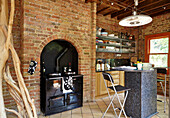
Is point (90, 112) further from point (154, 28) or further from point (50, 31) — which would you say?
point (154, 28)

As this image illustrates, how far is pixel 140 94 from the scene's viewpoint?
2.70 metres

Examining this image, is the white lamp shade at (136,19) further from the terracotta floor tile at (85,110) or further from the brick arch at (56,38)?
the terracotta floor tile at (85,110)

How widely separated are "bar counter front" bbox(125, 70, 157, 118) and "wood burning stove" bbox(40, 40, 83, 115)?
135 centimetres

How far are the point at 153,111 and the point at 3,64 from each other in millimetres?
3363

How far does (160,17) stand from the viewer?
520cm

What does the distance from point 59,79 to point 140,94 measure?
1965mm

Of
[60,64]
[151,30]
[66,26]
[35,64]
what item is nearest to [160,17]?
[151,30]

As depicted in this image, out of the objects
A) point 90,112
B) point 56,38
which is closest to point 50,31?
point 56,38

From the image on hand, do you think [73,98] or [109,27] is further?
[109,27]

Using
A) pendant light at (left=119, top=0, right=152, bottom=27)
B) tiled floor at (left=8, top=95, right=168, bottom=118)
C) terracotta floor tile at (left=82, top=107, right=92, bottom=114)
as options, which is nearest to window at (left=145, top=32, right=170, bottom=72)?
tiled floor at (left=8, top=95, right=168, bottom=118)

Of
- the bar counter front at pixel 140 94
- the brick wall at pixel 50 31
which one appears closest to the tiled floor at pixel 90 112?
the bar counter front at pixel 140 94

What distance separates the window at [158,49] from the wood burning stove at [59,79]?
3.69m

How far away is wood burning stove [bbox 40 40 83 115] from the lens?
3000mm

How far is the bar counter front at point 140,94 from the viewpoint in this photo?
271cm
